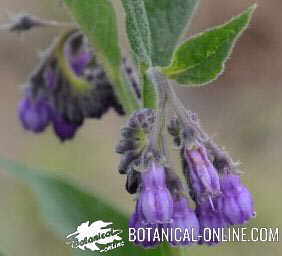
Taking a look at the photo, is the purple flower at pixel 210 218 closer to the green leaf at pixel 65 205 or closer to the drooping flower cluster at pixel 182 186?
the drooping flower cluster at pixel 182 186

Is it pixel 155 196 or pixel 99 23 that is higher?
pixel 99 23

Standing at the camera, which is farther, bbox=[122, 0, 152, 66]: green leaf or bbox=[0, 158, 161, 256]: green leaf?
bbox=[0, 158, 161, 256]: green leaf

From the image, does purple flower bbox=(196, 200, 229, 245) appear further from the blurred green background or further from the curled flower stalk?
the blurred green background

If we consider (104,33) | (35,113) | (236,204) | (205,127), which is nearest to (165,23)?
(104,33)

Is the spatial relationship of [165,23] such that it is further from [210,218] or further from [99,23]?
[210,218]

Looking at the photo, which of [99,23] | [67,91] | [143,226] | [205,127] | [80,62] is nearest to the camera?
Answer: [143,226]

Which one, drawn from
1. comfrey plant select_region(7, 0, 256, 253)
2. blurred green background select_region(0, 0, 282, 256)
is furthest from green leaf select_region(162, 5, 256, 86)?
blurred green background select_region(0, 0, 282, 256)

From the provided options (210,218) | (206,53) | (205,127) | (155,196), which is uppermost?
(206,53)

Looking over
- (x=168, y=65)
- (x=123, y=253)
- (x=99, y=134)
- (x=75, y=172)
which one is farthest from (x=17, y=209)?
(x=168, y=65)
